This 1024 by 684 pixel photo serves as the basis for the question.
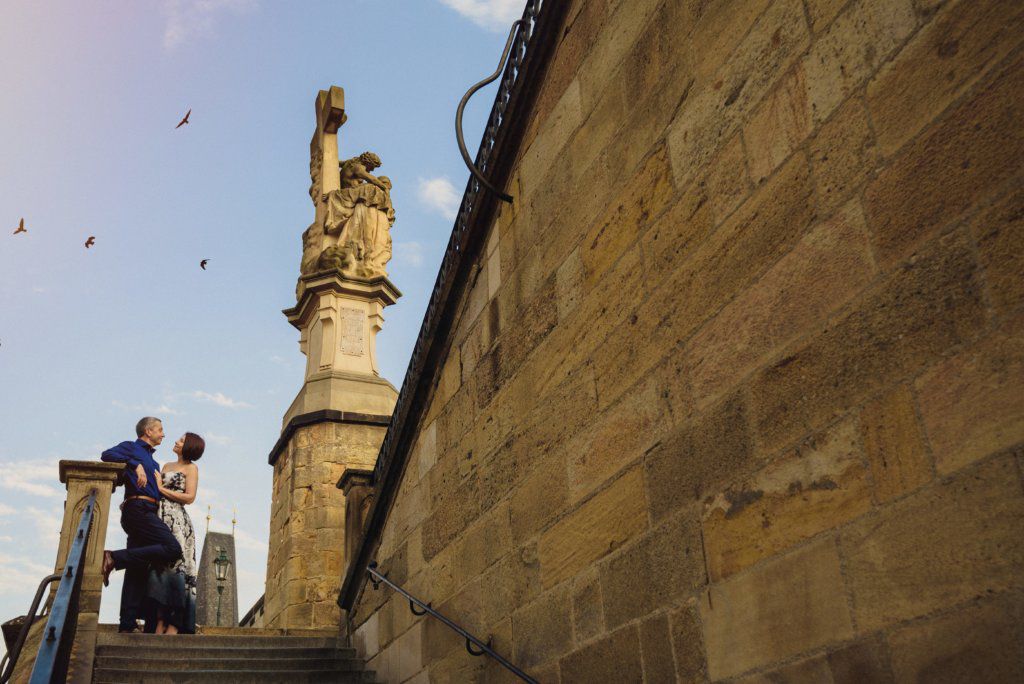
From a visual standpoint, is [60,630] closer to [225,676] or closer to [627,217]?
[225,676]

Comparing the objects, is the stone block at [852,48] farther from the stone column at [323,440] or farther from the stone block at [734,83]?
the stone column at [323,440]

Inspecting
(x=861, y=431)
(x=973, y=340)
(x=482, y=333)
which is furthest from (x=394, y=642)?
(x=973, y=340)

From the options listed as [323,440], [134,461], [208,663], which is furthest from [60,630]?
[323,440]

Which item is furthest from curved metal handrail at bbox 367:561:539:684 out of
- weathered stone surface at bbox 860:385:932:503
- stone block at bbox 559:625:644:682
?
weathered stone surface at bbox 860:385:932:503

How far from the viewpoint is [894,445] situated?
229 cm

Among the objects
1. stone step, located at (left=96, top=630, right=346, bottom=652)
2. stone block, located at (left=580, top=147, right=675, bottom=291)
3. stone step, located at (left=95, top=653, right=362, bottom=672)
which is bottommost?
stone step, located at (left=95, top=653, right=362, bottom=672)

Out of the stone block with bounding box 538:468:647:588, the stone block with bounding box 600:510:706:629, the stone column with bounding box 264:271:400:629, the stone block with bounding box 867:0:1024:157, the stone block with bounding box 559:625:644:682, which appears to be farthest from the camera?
the stone column with bounding box 264:271:400:629

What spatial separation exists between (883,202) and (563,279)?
6.38 feet

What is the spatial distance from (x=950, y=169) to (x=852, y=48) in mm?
559

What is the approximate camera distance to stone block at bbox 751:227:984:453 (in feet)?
7.14

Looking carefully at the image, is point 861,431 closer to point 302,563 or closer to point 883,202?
point 883,202

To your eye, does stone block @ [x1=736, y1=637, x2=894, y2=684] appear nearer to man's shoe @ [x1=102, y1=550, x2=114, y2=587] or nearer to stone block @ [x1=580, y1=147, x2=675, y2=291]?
stone block @ [x1=580, y1=147, x2=675, y2=291]

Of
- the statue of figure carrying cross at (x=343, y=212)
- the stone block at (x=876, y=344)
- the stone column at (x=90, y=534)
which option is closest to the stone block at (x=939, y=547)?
the stone block at (x=876, y=344)

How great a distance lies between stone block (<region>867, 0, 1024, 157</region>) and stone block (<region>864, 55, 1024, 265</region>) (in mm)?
48
